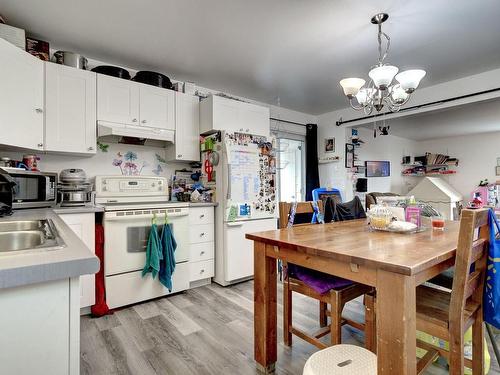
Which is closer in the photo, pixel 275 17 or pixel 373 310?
pixel 373 310

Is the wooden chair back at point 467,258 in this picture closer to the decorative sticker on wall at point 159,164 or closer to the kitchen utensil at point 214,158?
the kitchen utensil at point 214,158

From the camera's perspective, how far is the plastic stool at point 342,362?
1072 millimetres

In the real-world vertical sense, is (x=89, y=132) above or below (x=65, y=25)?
below

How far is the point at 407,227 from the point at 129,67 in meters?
3.04

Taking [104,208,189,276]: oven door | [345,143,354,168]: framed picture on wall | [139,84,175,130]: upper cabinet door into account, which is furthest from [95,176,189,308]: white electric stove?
[345,143,354,168]: framed picture on wall

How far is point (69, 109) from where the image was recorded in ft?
8.07

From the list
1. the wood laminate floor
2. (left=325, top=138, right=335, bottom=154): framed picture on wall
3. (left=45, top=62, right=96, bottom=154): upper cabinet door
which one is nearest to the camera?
the wood laminate floor

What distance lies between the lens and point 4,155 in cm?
241

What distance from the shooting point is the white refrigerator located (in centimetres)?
293

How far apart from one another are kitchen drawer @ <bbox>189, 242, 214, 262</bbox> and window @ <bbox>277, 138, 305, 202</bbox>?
176 cm

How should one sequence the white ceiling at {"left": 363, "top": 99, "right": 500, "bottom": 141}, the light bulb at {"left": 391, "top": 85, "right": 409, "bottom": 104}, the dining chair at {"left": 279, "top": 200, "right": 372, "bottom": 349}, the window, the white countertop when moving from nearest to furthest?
the white countertop, the dining chair at {"left": 279, "top": 200, "right": 372, "bottom": 349}, the light bulb at {"left": 391, "top": 85, "right": 409, "bottom": 104}, the white ceiling at {"left": 363, "top": 99, "right": 500, "bottom": 141}, the window

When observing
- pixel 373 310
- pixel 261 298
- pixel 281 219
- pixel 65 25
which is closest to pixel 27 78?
pixel 65 25

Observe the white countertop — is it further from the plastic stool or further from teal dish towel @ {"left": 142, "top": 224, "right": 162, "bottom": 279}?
teal dish towel @ {"left": 142, "top": 224, "right": 162, "bottom": 279}

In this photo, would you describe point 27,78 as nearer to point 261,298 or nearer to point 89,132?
point 89,132
